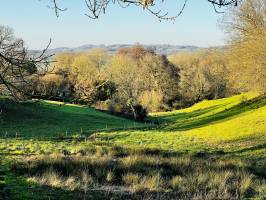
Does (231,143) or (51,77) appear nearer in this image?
(51,77)

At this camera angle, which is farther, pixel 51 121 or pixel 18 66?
pixel 51 121

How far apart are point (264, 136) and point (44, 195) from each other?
2287cm

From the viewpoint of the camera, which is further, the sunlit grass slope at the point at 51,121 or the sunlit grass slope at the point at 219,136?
the sunlit grass slope at the point at 51,121

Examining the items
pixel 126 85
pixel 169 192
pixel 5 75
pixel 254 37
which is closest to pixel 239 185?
pixel 169 192

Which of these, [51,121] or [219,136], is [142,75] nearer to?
[51,121]

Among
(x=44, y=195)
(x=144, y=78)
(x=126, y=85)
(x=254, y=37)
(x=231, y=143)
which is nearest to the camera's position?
(x=44, y=195)

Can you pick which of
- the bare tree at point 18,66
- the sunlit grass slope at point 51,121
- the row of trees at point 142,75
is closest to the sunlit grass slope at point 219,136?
the row of trees at point 142,75

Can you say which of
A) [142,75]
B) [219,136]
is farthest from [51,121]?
[142,75]

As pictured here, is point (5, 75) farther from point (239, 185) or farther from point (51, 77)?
point (239, 185)

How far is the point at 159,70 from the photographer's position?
82.2 metres

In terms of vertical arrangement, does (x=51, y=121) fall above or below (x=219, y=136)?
below

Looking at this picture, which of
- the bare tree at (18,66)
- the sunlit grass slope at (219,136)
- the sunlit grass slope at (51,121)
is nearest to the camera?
the bare tree at (18,66)

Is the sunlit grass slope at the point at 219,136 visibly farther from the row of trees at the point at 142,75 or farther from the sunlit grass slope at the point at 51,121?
the sunlit grass slope at the point at 51,121

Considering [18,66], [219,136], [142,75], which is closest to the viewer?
[18,66]
